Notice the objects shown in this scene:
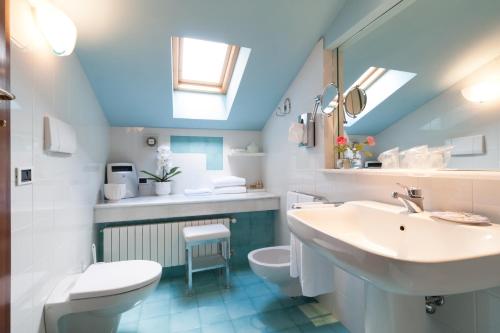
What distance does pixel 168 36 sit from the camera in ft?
4.96

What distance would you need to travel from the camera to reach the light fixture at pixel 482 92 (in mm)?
812

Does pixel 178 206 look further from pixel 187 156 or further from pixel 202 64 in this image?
pixel 202 64

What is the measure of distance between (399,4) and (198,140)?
2003 millimetres

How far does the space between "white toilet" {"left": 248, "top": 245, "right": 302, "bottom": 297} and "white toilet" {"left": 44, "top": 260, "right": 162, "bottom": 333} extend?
27.5 inches

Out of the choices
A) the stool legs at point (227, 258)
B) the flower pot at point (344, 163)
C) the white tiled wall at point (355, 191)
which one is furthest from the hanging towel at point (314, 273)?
the stool legs at point (227, 258)

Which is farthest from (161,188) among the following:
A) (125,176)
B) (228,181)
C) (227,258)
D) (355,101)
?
(355,101)

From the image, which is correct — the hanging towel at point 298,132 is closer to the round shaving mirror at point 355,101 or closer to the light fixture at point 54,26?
the round shaving mirror at point 355,101

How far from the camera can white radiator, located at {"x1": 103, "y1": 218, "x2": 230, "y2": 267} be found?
6.44 feet

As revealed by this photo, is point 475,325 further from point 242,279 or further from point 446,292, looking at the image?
point 242,279

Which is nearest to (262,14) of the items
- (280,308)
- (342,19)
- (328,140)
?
(342,19)

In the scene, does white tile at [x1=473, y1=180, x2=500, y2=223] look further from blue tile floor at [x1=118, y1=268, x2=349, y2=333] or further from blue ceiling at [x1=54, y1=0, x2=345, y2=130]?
blue ceiling at [x1=54, y1=0, x2=345, y2=130]

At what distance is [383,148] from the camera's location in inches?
49.8

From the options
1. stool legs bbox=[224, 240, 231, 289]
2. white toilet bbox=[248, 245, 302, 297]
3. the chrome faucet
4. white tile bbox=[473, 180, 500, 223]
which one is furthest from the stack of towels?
white tile bbox=[473, 180, 500, 223]

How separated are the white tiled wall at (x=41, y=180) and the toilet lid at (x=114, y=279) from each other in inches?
5.0
